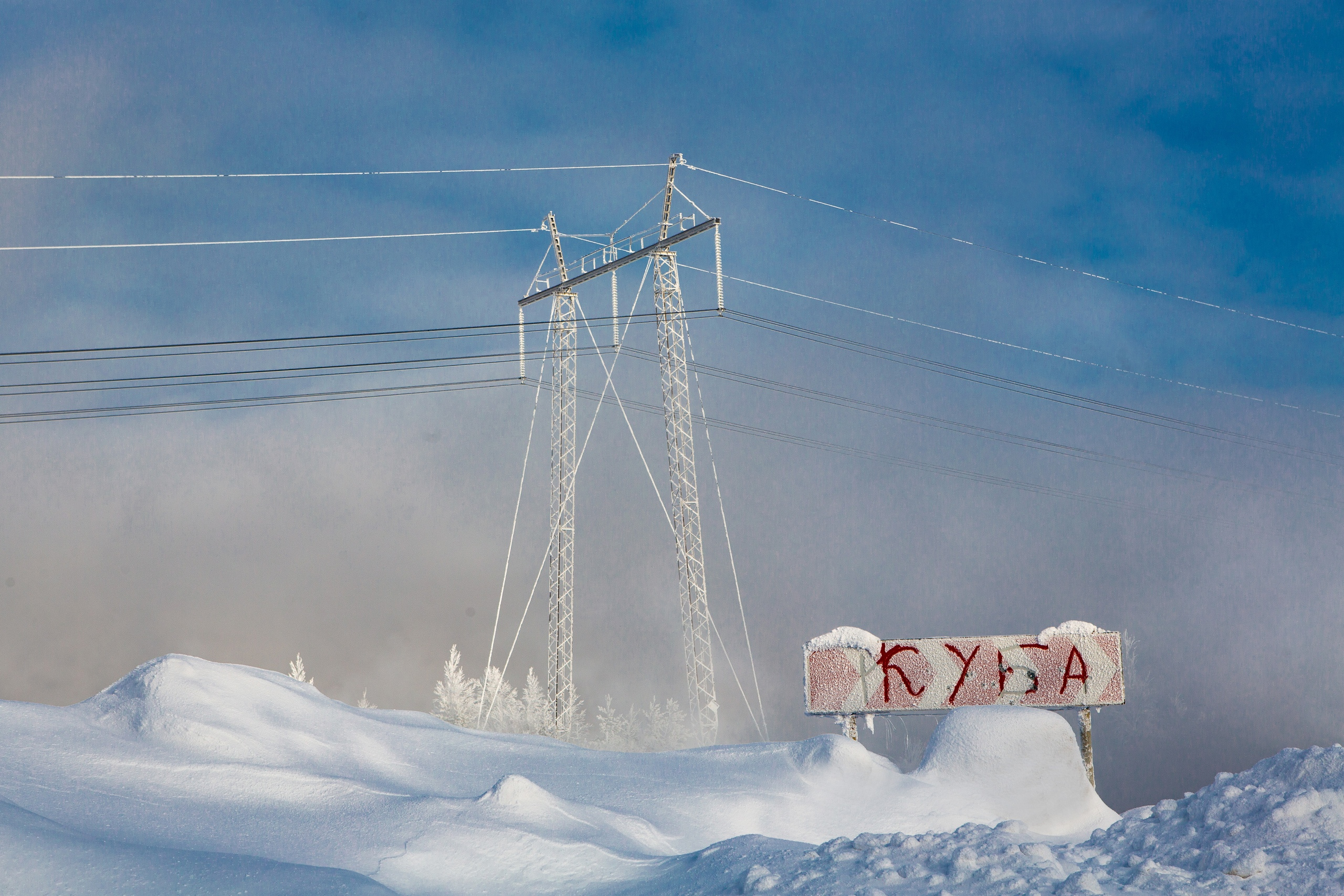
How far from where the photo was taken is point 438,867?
10570 mm

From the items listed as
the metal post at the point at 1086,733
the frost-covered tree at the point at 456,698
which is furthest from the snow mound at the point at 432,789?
the frost-covered tree at the point at 456,698

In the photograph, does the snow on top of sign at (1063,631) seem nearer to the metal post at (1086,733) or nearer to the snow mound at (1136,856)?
the metal post at (1086,733)

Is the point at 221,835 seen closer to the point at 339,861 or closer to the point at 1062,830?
the point at 339,861

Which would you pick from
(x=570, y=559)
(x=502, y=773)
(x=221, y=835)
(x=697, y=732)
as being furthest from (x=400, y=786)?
(x=570, y=559)

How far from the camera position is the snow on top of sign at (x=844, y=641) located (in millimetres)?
27578

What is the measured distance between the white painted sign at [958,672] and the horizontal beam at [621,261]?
1132 centimetres

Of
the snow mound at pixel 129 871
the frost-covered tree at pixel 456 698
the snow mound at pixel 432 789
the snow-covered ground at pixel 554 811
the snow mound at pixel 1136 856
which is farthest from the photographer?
the frost-covered tree at pixel 456 698

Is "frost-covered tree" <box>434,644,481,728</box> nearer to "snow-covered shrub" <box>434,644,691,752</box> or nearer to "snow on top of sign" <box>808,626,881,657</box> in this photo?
"snow-covered shrub" <box>434,644,691,752</box>

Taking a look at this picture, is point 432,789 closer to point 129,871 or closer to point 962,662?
point 129,871

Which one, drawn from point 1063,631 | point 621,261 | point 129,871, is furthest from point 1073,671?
point 129,871

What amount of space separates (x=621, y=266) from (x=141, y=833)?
75.0 ft

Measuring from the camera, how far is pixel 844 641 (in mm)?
27641

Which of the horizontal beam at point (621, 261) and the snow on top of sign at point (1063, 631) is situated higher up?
the horizontal beam at point (621, 261)

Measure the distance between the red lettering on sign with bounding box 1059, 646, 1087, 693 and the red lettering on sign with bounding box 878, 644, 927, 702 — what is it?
12.2ft
